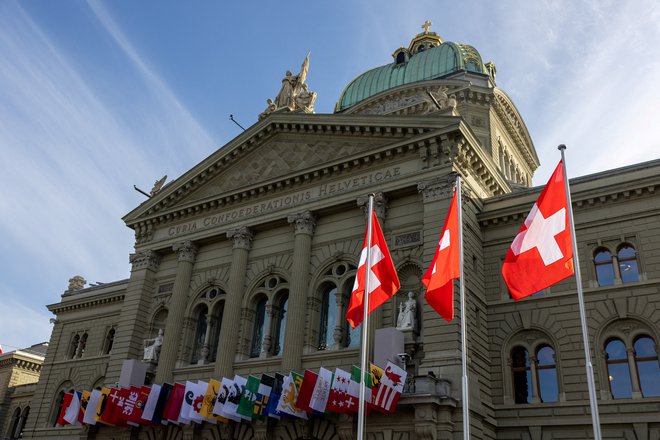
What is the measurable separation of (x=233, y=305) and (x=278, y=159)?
8375mm

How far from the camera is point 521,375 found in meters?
26.3

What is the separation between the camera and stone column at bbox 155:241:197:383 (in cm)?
3231

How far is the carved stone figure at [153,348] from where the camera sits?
109 ft

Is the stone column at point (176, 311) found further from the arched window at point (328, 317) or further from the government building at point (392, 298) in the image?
the arched window at point (328, 317)

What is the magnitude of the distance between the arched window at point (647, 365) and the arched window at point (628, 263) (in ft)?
7.86

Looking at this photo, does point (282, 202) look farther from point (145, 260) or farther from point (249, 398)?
point (249, 398)

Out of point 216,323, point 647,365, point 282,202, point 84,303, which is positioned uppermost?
point 282,202

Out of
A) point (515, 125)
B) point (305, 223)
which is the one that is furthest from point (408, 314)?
point (515, 125)

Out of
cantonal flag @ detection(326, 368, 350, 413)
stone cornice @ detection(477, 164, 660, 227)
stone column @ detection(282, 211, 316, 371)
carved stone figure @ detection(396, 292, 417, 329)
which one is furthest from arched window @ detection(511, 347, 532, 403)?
stone column @ detection(282, 211, 316, 371)

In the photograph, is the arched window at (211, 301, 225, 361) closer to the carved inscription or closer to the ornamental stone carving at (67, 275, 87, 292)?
the carved inscription

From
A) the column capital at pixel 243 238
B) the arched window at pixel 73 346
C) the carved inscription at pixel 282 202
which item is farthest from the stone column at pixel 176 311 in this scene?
the arched window at pixel 73 346

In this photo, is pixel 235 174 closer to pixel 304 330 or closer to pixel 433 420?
pixel 304 330

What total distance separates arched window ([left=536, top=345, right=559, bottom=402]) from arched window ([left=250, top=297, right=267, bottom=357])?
12.8 m

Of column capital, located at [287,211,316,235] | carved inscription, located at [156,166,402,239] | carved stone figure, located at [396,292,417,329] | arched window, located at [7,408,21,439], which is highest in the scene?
carved inscription, located at [156,166,402,239]
